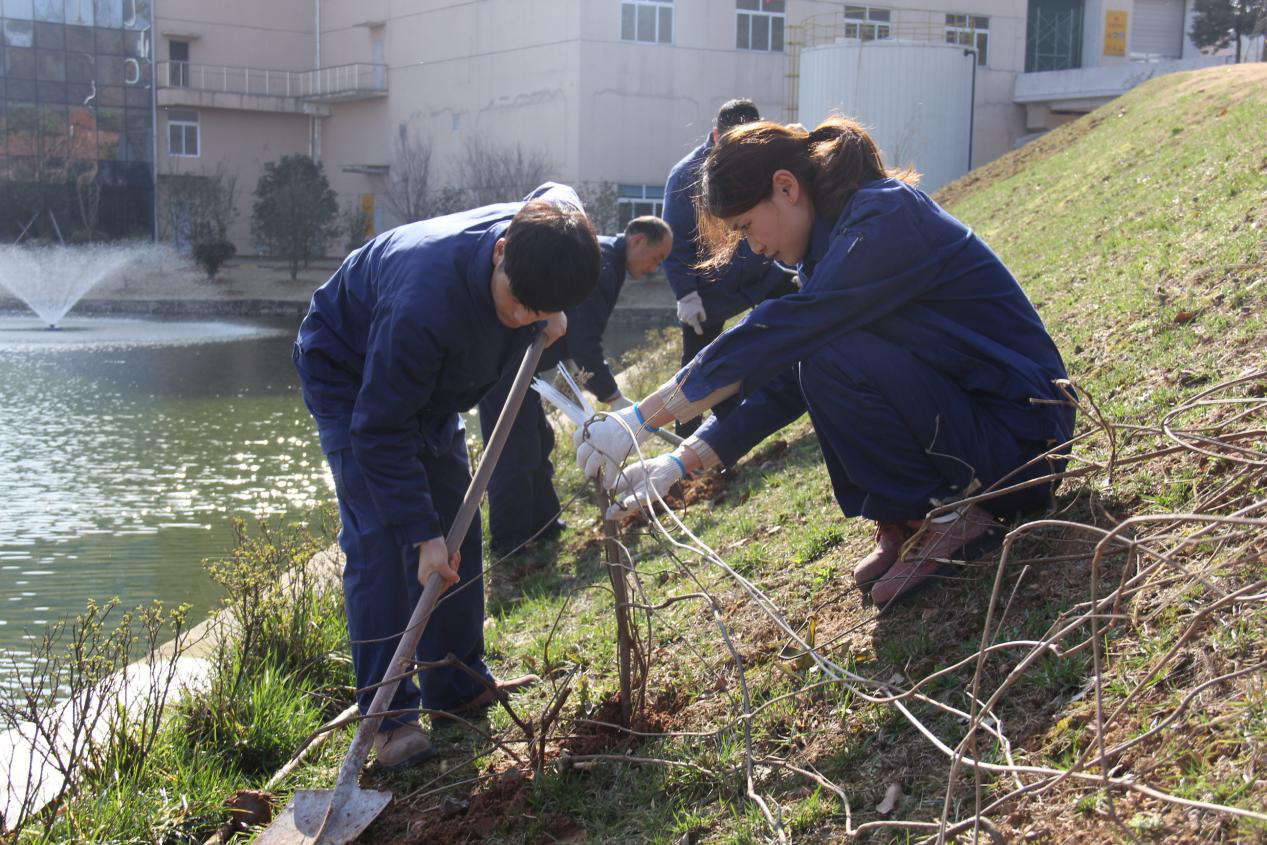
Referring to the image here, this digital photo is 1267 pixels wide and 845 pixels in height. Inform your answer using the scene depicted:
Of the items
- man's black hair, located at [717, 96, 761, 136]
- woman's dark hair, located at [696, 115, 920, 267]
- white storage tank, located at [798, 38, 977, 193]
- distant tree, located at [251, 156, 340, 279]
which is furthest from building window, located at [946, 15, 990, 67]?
woman's dark hair, located at [696, 115, 920, 267]

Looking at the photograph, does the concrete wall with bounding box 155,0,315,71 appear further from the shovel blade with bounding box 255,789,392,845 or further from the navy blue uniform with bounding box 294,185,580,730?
the shovel blade with bounding box 255,789,392,845

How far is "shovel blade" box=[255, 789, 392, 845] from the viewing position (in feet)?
10.2

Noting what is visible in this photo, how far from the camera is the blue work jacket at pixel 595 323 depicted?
6.07 m

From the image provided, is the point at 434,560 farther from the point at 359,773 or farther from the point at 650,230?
the point at 650,230

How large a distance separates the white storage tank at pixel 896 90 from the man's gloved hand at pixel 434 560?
18.2m

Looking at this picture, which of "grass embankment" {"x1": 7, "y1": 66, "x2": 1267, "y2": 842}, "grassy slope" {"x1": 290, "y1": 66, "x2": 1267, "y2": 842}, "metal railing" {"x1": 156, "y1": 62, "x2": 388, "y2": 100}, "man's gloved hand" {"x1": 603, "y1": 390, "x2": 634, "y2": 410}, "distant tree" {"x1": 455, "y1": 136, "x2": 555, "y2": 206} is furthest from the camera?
"metal railing" {"x1": 156, "y1": 62, "x2": 388, "y2": 100}

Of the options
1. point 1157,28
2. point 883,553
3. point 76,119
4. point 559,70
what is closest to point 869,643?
point 883,553

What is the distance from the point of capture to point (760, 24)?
34344 mm

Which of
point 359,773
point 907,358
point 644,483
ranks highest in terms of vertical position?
point 907,358

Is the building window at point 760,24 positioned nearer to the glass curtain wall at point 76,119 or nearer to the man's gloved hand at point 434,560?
the glass curtain wall at point 76,119

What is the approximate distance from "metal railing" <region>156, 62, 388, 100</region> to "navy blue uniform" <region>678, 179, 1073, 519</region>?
36307mm

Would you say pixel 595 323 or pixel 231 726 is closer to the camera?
pixel 231 726

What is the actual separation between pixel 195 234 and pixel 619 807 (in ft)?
117

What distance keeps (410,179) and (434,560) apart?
33.9 m
